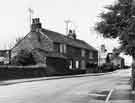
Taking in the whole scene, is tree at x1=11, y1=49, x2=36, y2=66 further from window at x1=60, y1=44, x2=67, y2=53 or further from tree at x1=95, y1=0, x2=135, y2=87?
tree at x1=95, y1=0, x2=135, y2=87

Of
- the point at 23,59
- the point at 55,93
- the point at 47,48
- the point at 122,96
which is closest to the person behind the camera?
the point at 122,96

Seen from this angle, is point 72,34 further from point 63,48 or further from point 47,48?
point 47,48

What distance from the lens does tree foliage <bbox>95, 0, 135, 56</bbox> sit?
1524cm

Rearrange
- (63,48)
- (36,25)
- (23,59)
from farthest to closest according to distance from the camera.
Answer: (63,48)
(36,25)
(23,59)

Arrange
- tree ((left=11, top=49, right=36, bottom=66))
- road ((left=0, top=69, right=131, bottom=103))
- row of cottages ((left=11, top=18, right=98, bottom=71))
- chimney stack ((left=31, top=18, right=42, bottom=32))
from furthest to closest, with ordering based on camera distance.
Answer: chimney stack ((left=31, top=18, right=42, bottom=32)), row of cottages ((left=11, top=18, right=98, bottom=71)), tree ((left=11, top=49, right=36, bottom=66)), road ((left=0, top=69, right=131, bottom=103))

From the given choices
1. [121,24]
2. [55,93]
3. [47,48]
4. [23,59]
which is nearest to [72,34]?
[47,48]

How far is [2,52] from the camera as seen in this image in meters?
59.4

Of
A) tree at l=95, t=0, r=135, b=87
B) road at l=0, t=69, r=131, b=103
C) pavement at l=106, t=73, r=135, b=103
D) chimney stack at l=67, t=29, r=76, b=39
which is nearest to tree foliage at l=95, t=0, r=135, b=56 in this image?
tree at l=95, t=0, r=135, b=87

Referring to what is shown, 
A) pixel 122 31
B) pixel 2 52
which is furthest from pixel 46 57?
pixel 122 31

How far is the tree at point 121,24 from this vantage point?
1525 cm

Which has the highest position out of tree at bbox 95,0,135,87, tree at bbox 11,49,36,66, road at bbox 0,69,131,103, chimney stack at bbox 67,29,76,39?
chimney stack at bbox 67,29,76,39

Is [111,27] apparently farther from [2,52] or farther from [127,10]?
[2,52]

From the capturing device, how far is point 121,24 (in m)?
17.2

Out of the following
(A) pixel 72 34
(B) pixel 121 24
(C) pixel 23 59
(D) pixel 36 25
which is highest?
(D) pixel 36 25
